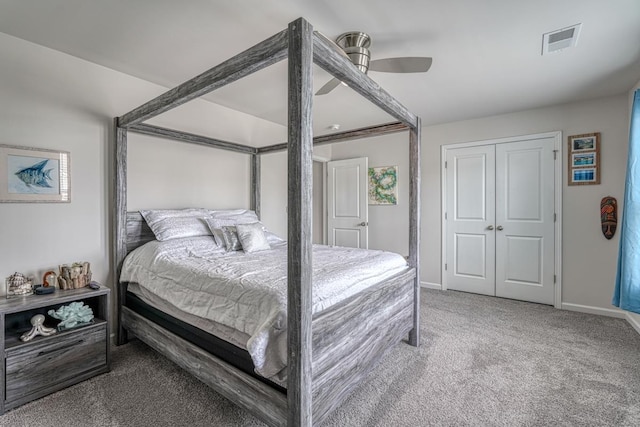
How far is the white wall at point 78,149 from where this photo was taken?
2.11 metres

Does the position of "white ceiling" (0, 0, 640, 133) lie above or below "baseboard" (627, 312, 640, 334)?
above

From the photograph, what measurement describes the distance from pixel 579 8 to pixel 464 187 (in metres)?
2.65

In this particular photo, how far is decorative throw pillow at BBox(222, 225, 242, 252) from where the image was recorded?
2717 millimetres

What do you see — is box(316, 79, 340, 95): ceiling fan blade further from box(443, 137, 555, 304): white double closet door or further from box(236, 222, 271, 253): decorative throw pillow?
box(443, 137, 555, 304): white double closet door

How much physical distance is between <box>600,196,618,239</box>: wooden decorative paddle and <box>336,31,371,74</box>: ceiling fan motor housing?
327 cm

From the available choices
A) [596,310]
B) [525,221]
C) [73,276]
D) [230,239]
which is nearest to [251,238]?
[230,239]

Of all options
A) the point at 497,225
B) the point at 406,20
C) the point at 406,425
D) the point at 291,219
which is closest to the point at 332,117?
the point at 406,20

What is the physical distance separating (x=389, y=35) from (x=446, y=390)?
2.51 meters

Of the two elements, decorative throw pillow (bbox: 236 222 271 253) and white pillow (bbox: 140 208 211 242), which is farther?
decorative throw pillow (bbox: 236 222 271 253)

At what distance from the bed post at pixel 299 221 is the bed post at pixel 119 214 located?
203 cm

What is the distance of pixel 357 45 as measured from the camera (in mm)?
2053

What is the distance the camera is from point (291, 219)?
49.2 inches

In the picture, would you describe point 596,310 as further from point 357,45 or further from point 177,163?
point 177,163

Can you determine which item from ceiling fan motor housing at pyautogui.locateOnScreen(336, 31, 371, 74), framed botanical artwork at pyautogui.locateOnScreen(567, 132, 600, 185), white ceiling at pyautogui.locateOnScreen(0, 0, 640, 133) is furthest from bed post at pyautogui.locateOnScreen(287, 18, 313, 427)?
framed botanical artwork at pyautogui.locateOnScreen(567, 132, 600, 185)
